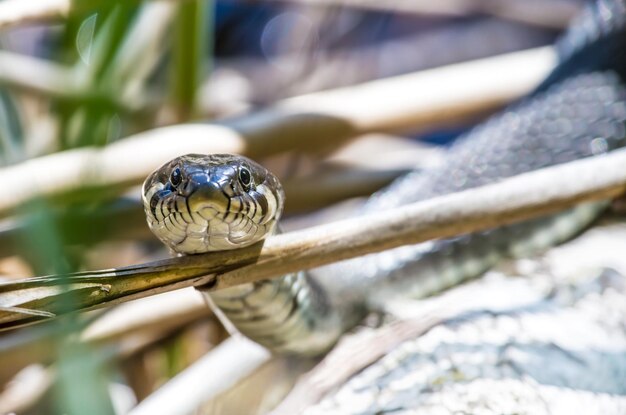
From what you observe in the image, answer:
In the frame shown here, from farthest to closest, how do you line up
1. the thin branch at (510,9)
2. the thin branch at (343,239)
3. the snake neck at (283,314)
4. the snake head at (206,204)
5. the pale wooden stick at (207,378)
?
the thin branch at (510,9) < the pale wooden stick at (207,378) < the snake neck at (283,314) < the snake head at (206,204) < the thin branch at (343,239)

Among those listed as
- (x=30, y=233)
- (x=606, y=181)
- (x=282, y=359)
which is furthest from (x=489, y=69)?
(x=30, y=233)

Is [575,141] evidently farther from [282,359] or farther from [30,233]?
[30,233]

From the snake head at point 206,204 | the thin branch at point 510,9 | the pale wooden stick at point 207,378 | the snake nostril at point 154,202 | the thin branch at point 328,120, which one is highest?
the thin branch at point 510,9

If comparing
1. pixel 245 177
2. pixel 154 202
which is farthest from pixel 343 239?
pixel 154 202

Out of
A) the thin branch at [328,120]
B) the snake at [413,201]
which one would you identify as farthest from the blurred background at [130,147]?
the snake at [413,201]

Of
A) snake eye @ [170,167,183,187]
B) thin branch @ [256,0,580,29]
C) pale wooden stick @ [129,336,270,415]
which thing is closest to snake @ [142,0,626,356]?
snake eye @ [170,167,183,187]

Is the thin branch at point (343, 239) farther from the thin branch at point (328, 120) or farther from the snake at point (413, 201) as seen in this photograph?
the thin branch at point (328, 120)

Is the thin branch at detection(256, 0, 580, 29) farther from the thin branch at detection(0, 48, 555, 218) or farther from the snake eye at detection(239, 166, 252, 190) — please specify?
the snake eye at detection(239, 166, 252, 190)
